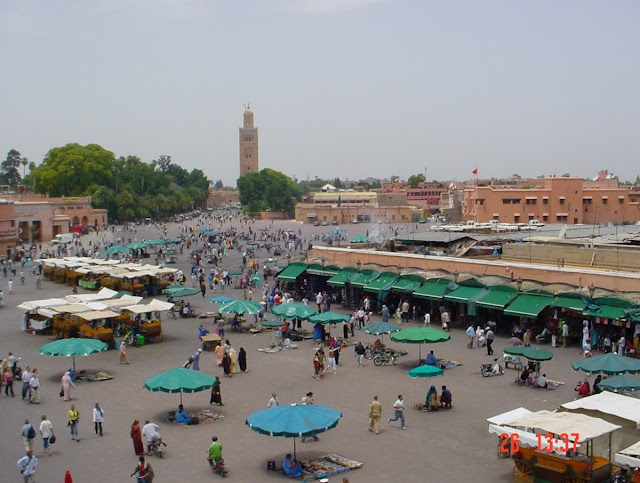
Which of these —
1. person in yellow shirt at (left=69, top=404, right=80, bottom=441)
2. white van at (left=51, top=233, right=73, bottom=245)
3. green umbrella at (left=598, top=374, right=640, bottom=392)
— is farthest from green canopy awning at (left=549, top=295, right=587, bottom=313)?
white van at (left=51, top=233, right=73, bottom=245)

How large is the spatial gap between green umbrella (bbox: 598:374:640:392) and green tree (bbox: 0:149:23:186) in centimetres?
14845

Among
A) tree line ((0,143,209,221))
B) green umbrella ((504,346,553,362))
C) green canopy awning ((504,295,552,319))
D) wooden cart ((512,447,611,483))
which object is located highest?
tree line ((0,143,209,221))

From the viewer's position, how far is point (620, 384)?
1554 centimetres

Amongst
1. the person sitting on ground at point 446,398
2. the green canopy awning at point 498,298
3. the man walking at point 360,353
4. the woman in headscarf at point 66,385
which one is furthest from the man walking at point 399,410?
the green canopy awning at point 498,298

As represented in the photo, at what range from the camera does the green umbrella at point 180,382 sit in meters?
15.8

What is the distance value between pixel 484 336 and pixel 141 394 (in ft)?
35.0

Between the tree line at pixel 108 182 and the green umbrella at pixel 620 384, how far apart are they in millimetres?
86696

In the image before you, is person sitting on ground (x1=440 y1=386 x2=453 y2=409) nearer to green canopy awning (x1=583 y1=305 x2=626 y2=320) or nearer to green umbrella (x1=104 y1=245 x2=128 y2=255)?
green canopy awning (x1=583 y1=305 x2=626 y2=320)

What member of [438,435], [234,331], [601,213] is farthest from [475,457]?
[601,213]

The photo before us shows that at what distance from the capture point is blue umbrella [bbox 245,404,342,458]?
12680 millimetres

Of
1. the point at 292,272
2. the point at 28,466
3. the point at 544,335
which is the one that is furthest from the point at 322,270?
the point at 28,466

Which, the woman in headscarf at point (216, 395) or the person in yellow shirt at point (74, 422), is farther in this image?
the woman in headscarf at point (216, 395)

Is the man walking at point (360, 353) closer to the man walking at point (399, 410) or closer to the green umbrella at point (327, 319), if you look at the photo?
the green umbrella at point (327, 319)

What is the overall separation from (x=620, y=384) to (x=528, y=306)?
8252 millimetres
